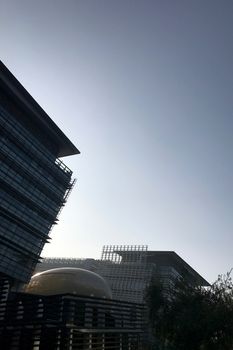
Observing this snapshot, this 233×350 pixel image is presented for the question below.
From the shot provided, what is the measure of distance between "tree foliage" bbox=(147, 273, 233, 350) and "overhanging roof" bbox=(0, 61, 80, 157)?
4391 cm

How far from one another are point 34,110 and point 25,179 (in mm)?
13098

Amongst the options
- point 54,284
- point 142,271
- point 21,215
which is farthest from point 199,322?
point 142,271

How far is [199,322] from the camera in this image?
26922mm

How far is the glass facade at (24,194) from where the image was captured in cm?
6133

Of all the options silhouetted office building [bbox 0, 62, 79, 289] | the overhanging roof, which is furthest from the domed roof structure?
the overhanging roof

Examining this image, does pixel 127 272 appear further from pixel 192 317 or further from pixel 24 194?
pixel 192 317

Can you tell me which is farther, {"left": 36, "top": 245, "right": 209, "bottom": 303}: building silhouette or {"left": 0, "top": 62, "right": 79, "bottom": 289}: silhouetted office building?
{"left": 36, "top": 245, "right": 209, "bottom": 303}: building silhouette

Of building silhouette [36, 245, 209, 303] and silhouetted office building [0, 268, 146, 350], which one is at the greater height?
building silhouette [36, 245, 209, 303]

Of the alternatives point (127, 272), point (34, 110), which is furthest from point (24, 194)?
point (127, 272)

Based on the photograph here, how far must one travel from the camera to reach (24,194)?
6525cm

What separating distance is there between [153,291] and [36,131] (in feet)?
152

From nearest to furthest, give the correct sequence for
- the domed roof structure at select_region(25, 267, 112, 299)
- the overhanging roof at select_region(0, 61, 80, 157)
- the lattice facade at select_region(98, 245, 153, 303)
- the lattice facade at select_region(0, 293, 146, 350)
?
the lattice facade at select_region(0, 293, 146, 350), the domed roof structure at select_region(25, 267, 112, 299), the overhanging roof at select_region(0, 61, 80, 157), the lattice facade at select_region(98, 245, 153, 303)

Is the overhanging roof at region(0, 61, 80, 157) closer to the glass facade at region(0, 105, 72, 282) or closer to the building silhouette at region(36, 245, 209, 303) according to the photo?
the glass facade at region(0, 105, 72, 282)

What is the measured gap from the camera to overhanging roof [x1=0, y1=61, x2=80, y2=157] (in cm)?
6112
